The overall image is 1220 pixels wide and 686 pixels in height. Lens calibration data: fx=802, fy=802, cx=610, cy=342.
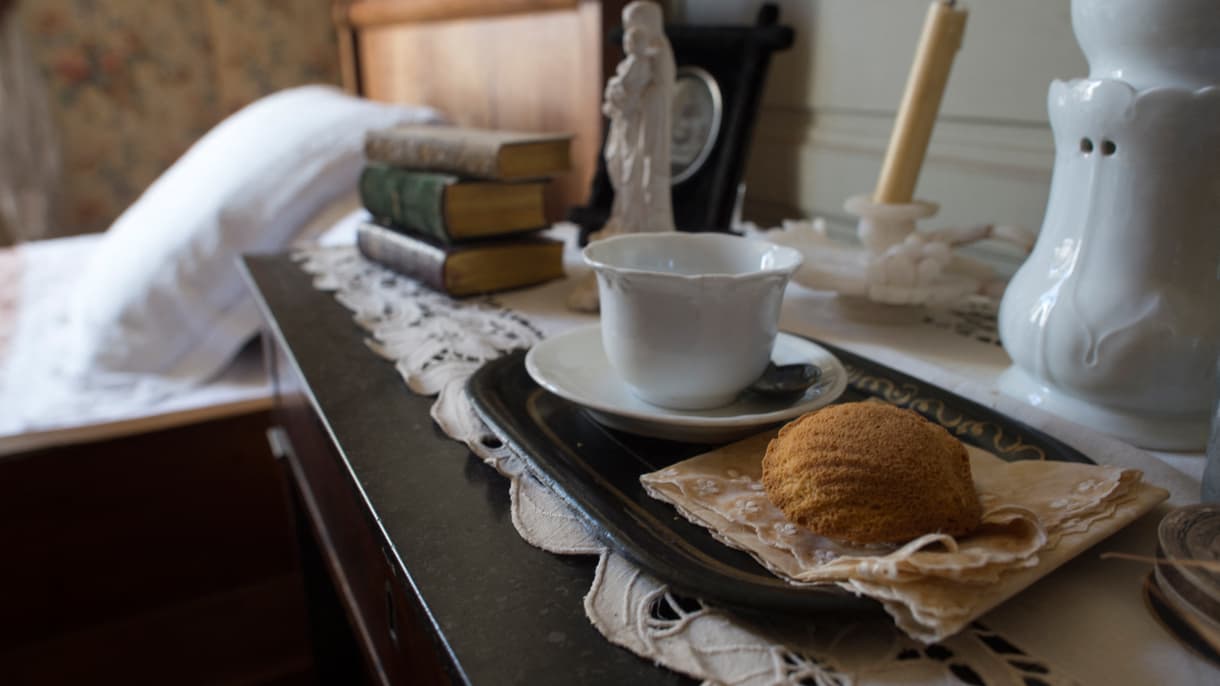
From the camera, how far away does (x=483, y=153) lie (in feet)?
2.23

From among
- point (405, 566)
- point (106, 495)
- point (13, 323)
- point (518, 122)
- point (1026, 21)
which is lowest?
point (106, 495)

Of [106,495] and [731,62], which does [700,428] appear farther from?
[106,495]

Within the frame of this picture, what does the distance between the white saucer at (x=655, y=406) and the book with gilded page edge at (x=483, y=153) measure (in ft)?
0.84

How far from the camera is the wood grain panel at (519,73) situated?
1.08 meters

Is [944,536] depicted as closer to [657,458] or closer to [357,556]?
[657,458]

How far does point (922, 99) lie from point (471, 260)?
1.26 feet

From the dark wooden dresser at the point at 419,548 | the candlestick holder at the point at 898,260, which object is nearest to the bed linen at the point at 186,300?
the dark wooden dresser at the point at 419,548

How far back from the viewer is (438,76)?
Answer: 156 cm

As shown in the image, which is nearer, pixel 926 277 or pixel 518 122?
pixel 926 277

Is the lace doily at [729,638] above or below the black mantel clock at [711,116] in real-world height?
below

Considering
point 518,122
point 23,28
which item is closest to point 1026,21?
point 518,122

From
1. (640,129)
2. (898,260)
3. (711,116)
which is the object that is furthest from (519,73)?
(898,260)

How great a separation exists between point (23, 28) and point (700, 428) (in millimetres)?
2141

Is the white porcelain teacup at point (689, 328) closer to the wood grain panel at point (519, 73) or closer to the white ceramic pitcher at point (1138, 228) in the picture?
the white ceramic pitcher at point (1138, 228)
